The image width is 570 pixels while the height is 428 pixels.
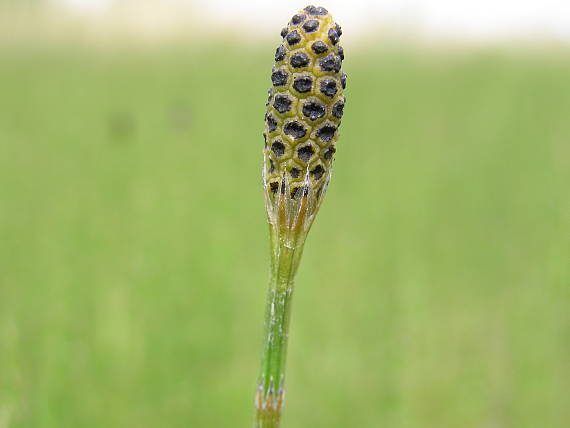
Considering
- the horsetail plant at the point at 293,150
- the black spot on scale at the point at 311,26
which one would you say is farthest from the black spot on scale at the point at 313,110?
the black spot on scale at the point at 311,26

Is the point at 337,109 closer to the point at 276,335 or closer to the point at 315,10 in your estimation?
the point at 315,10

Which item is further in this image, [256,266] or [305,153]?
[256,266]

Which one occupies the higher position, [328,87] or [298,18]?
[298,18]

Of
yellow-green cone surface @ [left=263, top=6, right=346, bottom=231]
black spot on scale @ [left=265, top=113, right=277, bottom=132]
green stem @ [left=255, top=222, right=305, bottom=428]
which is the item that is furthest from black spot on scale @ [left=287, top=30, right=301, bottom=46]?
green stem @ [left=255, top=222, right=305, bottom=428]

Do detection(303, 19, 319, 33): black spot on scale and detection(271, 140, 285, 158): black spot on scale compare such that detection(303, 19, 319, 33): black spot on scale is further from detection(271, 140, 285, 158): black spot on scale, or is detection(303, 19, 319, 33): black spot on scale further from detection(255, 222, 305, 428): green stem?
detection(255, 222, 305, 428): green stem

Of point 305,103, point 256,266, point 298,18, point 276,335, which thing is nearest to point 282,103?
point 305,103

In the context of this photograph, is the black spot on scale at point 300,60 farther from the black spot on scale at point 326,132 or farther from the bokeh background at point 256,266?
the bokeh background at point 256,266
